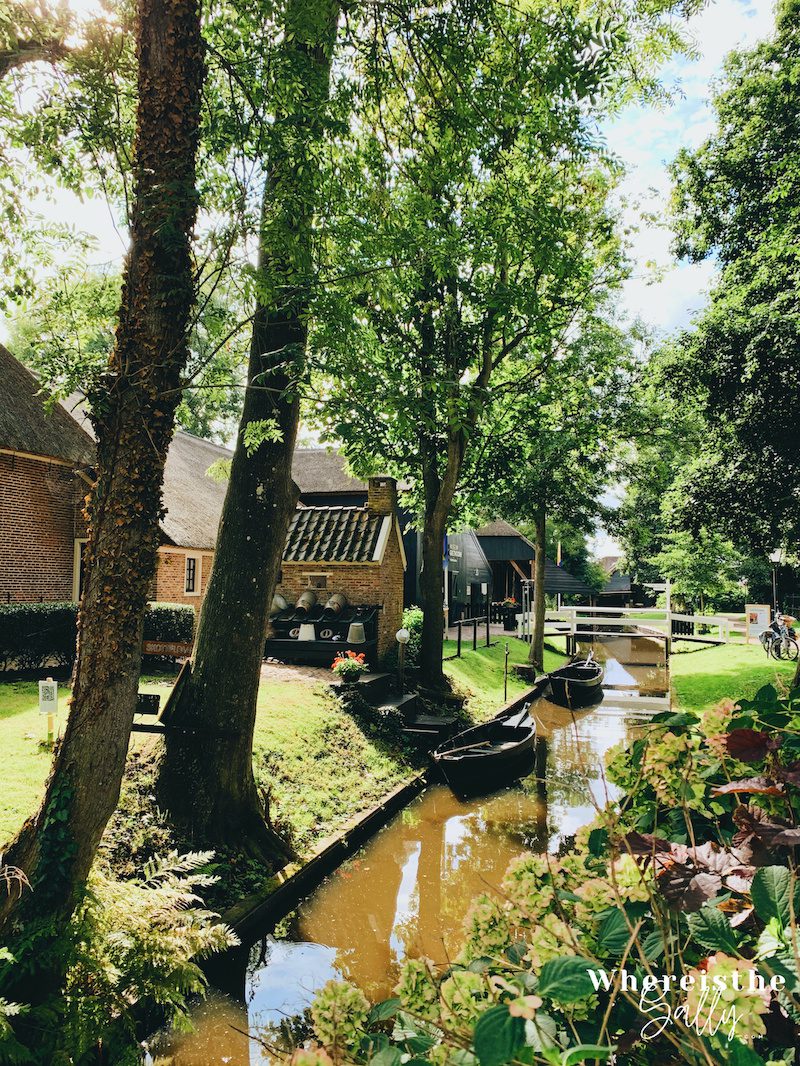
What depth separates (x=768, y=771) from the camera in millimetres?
2160

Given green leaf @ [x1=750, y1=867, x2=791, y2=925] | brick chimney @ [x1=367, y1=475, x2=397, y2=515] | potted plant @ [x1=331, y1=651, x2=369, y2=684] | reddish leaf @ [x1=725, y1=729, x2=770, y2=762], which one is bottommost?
potted plant @ [x1=331, y1=651, x2=369, y2=684]

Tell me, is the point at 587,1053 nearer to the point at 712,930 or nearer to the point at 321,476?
the point at 712,930

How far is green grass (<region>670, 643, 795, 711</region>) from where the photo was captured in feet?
50.1

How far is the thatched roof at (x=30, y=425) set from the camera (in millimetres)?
15117

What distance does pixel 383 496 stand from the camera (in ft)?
56.9

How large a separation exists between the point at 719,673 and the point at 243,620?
16.6 metres

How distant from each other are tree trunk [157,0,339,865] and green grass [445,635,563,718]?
28.8 ft

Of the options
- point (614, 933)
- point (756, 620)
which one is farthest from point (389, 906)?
point (756, 620)

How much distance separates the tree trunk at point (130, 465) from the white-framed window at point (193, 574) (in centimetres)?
1690

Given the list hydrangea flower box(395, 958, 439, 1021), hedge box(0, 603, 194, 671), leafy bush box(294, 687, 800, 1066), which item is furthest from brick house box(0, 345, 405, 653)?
hydrangea flower box(395, 958, 439, 1021)

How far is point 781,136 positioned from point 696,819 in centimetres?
1743

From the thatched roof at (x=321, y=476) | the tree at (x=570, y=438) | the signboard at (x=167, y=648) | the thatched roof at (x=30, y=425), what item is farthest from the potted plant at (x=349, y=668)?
the thatched roof at (x=321, y=476)

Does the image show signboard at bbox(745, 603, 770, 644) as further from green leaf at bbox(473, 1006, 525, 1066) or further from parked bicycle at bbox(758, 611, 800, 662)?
green leaf at bbox(473, 1006, 525, 1066)

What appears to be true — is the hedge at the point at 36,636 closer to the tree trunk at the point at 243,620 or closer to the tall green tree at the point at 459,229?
the tree trunk at the point at 243,620
